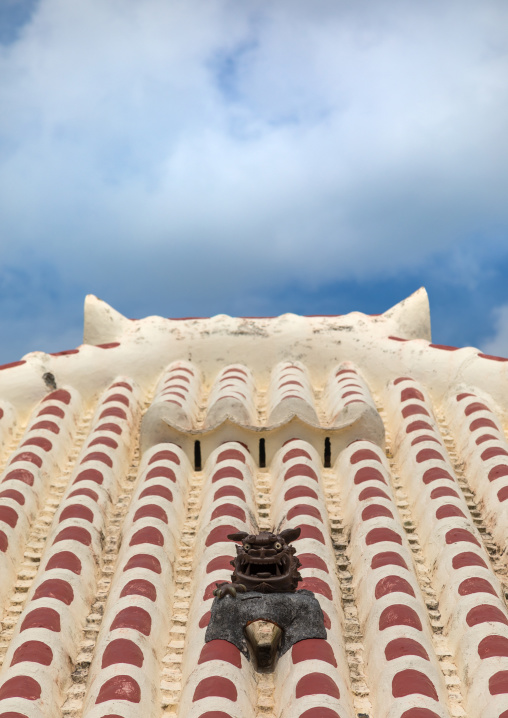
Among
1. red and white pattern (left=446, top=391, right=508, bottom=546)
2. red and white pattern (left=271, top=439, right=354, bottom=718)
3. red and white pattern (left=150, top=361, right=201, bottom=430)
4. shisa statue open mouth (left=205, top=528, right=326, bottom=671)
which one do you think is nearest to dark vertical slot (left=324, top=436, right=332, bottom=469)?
red and white pattern (left=271, top=439, right=354, bottom=718)

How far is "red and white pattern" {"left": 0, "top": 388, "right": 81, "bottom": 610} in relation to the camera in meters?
14.0

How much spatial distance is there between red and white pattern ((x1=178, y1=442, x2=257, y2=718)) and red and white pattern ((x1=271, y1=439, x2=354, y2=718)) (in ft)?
1.53

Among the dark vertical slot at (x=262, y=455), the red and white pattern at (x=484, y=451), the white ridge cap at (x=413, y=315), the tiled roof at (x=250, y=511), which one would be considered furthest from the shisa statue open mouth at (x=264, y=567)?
the white ridge cap at (x=413, y=315)

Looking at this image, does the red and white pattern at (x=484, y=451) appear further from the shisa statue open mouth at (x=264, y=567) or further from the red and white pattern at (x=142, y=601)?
the red and white pattern at (x=142, y=601)

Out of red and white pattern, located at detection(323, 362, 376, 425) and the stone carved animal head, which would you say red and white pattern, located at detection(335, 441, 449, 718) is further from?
→ red and white pattern, located at detection(323, 362, 376, 425)

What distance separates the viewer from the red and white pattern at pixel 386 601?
33.7 feet

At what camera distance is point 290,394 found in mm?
17984

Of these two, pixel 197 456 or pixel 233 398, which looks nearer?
pixel 197 456

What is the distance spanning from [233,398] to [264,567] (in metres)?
6.40

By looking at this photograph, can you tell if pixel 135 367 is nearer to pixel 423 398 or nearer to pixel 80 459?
pixel 80 459

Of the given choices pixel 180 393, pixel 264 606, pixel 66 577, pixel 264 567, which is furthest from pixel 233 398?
pixel 264 606

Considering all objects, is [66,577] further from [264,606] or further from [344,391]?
[344,391]

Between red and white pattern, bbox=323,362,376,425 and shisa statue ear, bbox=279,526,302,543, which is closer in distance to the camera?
shisa statue ear, bbox=279,526,302,543

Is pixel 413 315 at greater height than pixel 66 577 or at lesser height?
greater
